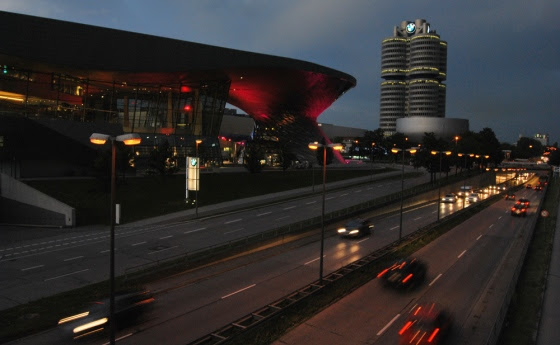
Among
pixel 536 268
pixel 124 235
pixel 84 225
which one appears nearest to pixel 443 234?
pixel 536 268

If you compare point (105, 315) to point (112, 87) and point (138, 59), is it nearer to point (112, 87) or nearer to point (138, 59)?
point (138, 59)

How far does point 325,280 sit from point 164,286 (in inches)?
305

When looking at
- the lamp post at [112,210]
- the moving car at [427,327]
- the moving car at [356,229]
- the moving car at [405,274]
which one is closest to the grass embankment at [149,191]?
the moving car at [356,229]

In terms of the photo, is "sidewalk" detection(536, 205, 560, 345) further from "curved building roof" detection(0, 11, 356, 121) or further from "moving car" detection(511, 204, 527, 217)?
"curved building roof" detection(0, 11, 356, 121)

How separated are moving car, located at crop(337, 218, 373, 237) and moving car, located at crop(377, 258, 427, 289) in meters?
11.7

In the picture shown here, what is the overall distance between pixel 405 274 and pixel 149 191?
128 feet

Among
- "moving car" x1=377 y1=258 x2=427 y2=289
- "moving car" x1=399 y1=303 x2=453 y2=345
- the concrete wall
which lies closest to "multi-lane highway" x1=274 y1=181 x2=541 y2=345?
"moving car" x1=377 y1=258 x2=427 y2=289

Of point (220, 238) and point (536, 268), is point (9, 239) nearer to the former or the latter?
point (220, 238)

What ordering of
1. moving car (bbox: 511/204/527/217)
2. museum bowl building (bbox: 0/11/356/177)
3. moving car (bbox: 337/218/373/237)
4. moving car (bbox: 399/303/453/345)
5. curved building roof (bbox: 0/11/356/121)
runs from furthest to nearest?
curved building roof (bbox: 0/11/356/121) < museum bowl building (bbox: 0/11/356/177) < moving car (bbox: 511/204/527/217) < moving car (bbox: 337/218/373/237) < moving car (bbox: 399/303/453/345)

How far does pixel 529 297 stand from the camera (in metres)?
19.6

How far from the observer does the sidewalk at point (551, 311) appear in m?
15.2

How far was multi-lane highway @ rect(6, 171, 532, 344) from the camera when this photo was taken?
48.8 ft

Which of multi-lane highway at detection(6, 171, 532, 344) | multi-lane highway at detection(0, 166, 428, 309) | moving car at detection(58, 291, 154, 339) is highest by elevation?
moving car at detection(58, 291, 154, 339)

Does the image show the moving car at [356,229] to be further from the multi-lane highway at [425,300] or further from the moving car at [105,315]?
the moving car at [105,315]
